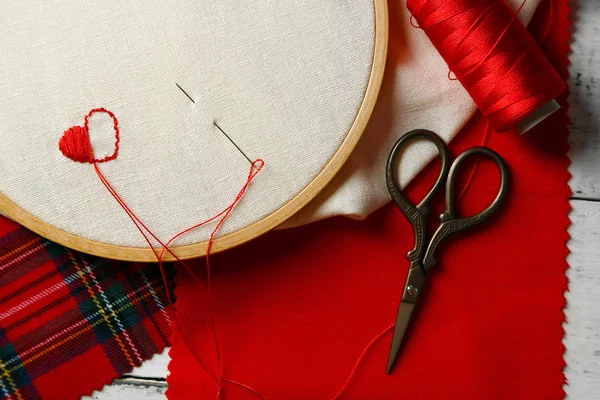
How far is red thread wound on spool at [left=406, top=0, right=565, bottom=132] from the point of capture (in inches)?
36.8

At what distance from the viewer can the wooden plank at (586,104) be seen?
1089 millimetres

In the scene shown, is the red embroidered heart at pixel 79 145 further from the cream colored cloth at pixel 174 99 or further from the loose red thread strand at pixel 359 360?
the loose red thread strand at pixel 359 360

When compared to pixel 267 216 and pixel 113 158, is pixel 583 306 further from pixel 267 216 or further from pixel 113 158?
pixel 113 158

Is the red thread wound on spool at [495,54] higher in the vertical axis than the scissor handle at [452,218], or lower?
higher

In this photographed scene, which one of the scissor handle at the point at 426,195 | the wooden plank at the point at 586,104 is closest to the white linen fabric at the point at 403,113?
the scissor handle at the point at 426,195

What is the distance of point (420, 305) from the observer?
3.52 feet

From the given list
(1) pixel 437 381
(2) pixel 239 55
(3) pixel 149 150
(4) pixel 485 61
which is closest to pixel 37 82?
(3) pixel 149 150

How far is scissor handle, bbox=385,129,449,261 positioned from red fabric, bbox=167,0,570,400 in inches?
1.9

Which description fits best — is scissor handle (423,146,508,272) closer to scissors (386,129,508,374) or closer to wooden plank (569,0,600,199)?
scissors (386,129,508,374)

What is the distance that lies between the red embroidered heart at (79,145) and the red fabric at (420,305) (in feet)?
0.91

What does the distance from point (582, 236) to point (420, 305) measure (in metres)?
0.31

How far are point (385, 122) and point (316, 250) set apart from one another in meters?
0.26

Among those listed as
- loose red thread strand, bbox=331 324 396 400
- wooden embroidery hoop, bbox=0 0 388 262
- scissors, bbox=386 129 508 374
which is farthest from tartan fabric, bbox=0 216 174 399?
scissors, bbox=386 129 508 374

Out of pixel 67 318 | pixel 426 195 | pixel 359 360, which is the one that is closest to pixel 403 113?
pixel 426 195
